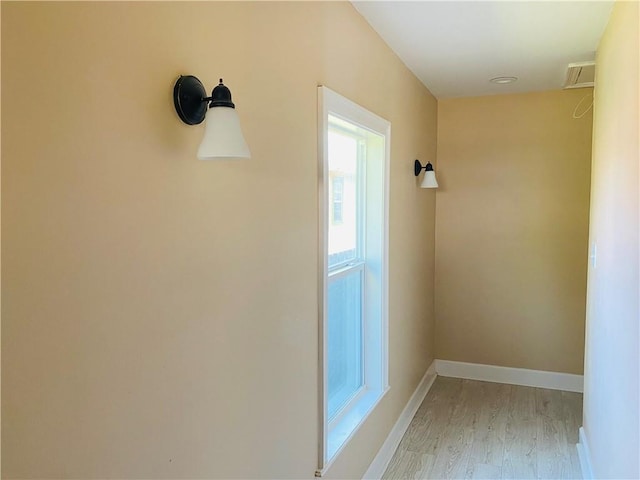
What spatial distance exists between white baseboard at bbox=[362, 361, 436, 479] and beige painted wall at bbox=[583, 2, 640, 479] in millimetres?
1050

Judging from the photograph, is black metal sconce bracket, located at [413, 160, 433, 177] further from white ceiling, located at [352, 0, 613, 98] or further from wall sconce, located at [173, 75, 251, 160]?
wall sconce, located at [173, 75, 251, 160]

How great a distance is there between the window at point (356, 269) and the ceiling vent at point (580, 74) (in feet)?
4.59

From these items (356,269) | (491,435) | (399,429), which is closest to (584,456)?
(491,435)

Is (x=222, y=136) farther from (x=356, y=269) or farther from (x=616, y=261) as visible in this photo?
(x=616, y=261)

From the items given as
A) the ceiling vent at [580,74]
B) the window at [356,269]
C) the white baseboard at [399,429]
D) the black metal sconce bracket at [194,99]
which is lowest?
the white baseboard at [399,429]

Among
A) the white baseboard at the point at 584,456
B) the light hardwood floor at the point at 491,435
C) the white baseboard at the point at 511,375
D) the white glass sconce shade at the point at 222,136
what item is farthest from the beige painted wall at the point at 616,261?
the white glass sconce shade at the point at 222,136

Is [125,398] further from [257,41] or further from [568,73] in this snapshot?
[568,73]

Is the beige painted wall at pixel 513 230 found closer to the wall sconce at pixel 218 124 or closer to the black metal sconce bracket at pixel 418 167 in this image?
the black metal sconce bracket at pixel 418 167

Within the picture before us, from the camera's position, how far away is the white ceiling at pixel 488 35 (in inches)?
85.1

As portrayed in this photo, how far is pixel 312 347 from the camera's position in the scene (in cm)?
179

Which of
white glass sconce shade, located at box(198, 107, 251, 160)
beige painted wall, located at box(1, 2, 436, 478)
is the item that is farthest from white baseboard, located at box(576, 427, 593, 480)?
white glass sconce shade, located at box(198, 107, 251, 160)

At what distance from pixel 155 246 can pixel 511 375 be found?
12.1 ft

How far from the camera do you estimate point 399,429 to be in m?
3.05

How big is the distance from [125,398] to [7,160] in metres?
0.50
